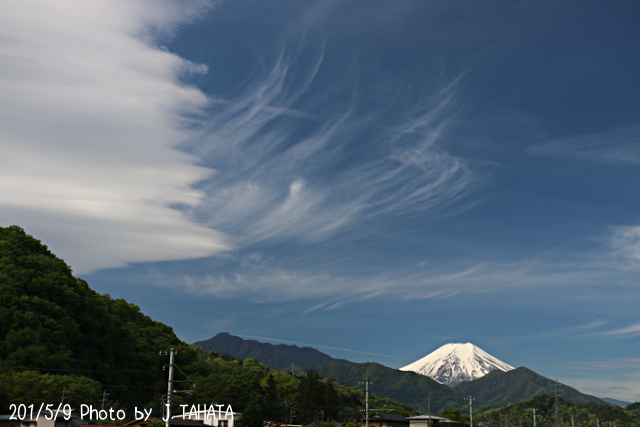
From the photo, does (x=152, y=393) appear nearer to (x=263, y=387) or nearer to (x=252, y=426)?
(x=263, y=387)

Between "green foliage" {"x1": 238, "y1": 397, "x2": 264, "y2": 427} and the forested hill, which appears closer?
the forested hill

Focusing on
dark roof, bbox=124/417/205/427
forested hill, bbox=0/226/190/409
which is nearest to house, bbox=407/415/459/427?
dark roof, bbox=124/417/205/427

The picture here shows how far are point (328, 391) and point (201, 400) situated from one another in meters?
39.3

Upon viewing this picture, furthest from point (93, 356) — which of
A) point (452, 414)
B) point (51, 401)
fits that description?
point (452, 414)

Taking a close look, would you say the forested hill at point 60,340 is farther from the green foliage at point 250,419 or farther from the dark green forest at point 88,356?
the green foliage at point 250,419

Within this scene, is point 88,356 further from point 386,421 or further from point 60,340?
point 386,421

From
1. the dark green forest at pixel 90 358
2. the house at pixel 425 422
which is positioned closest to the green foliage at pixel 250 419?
the dark green forest at pixel 90 358

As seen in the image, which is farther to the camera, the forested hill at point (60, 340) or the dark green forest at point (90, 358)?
the dark green forest at point (90, 358)

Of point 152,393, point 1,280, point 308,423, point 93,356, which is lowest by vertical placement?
point 308,423

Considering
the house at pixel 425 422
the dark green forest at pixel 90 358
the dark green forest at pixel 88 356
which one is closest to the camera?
the dark green forest at pixel 88 356

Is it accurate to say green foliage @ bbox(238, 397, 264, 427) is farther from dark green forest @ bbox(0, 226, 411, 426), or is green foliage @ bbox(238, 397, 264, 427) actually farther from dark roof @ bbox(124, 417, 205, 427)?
dark roof @ bbox(124, 417, 205, 427)

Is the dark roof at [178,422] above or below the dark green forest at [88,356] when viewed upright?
below

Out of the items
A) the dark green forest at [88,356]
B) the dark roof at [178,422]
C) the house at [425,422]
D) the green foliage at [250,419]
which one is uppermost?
the dark green forest at [88,356]

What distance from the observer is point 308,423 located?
124m
